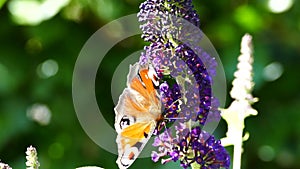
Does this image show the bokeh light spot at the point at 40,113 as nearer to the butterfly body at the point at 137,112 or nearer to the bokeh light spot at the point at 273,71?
the bokeh light spot at the point at 273,71

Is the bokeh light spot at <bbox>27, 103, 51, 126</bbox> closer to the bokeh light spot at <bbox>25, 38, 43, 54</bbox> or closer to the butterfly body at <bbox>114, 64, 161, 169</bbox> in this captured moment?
the bokeh light spot at <bbox>25, 38, 43, 54</bbox>

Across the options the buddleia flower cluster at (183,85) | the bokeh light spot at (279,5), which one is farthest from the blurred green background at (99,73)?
the buddleia flower cluster at (183,85)

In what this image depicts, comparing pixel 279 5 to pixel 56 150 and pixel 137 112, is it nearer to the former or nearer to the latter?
pixel 56 150

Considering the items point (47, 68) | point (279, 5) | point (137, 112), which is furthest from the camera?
point (47, 68)

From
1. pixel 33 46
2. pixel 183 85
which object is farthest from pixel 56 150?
pixel 183 85

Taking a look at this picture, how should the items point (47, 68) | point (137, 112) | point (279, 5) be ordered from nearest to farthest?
point (137, 112) < point (279, 5) < point (47, 68)

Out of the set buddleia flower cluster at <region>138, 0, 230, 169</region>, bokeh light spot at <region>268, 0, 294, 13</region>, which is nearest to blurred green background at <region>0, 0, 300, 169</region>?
bokeh light spot at <region>268, 0, 294, 13</region>

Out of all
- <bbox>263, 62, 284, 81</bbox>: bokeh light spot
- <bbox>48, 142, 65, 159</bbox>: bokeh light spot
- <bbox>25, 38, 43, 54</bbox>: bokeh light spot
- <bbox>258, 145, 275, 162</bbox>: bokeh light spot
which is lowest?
<bbox>48, 142, 65, 159</bbox>: bokeh light spot
